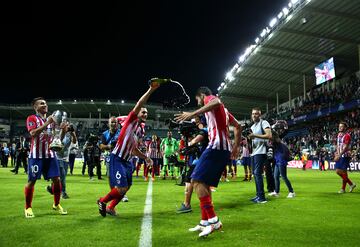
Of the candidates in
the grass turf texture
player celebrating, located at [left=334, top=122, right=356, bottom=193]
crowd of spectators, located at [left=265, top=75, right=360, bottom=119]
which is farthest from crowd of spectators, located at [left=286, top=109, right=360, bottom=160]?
the grass turf texture

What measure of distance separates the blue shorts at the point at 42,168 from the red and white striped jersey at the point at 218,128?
123 inches

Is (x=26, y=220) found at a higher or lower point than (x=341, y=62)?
lower

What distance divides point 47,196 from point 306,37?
2753cm

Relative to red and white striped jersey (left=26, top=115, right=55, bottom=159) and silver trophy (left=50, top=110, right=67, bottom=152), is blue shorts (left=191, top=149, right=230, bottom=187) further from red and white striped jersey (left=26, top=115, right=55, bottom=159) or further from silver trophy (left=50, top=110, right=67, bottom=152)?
red and white striped jersey (left=26, top=115, right=55, bottom=159)

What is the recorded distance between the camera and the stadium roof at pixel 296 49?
1066 inches

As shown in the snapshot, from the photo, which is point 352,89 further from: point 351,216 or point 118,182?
point 118,182

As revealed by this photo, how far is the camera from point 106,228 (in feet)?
17.9

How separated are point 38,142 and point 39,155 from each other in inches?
9.2

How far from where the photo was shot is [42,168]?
654 cm

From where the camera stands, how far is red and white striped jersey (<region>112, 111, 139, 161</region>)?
20.9 ft

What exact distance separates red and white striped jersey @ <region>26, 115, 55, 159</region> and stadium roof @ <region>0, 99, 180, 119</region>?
58002 millimetres

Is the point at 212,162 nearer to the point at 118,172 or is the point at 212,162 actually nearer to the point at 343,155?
the point at 118,172

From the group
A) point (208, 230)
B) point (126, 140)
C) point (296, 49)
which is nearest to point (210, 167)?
point (208, 230)

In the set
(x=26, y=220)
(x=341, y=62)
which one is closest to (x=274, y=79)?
(x=341, y=62)
